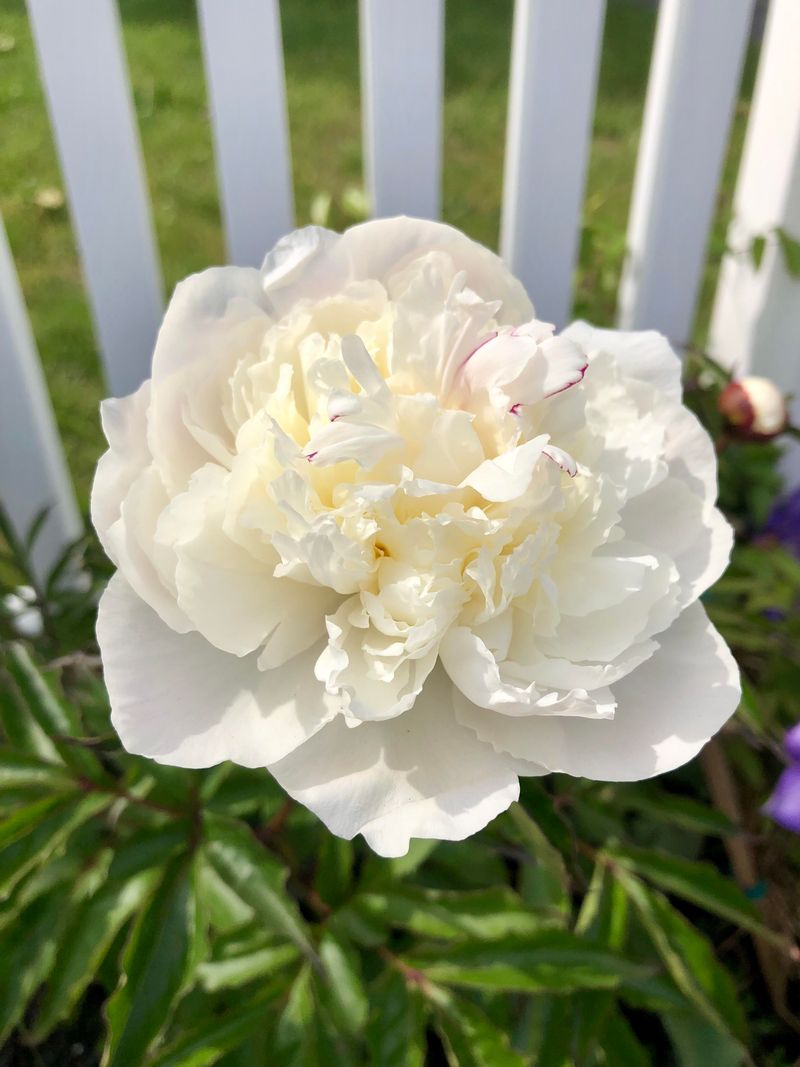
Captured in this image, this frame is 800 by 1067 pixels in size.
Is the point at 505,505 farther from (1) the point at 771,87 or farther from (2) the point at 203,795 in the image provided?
(1) the point at 771,87

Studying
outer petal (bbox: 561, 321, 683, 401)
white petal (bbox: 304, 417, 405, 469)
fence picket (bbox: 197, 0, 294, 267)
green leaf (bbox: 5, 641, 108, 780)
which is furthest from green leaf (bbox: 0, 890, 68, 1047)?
fence picket (bbox: 197, 0, 294, 267)

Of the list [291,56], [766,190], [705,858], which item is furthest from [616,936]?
[291,56]

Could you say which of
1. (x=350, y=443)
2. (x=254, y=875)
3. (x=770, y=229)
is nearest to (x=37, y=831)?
→ (x=254, y=875)

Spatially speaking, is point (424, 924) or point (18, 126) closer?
point (424, 924)

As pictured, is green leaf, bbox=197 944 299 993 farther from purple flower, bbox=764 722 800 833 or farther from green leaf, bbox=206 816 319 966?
purple flower, bbox=764 722 800 833

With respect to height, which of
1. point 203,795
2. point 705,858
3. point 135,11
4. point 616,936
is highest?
point 135,11

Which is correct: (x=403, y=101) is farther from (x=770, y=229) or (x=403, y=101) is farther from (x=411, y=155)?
(x=770, y=229)
